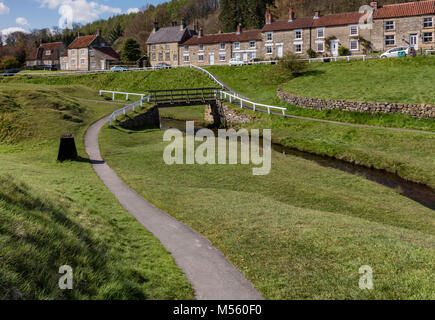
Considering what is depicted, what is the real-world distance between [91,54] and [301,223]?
98.1 metres

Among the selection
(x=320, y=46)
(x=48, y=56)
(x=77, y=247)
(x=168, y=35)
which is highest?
(x=48, y=56)

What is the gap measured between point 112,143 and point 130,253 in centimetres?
2036

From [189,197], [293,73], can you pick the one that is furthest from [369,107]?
[189,197]

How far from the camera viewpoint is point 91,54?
9962 centimetres

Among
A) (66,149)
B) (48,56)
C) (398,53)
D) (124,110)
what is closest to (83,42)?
(48,56)

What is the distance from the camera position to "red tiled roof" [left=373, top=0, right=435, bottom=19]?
59781mm

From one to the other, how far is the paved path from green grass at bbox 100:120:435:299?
1.12 ft

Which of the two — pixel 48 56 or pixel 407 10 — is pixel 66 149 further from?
pixel 48 56

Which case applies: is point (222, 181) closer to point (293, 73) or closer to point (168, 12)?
point (293, 73)

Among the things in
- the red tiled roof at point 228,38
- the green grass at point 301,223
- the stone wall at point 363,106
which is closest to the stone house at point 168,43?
the red tiled roof at point 228,38

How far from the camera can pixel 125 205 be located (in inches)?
617

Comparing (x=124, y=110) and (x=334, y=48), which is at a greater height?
(x=334, y=48)

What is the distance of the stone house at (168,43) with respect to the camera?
8800 cm
